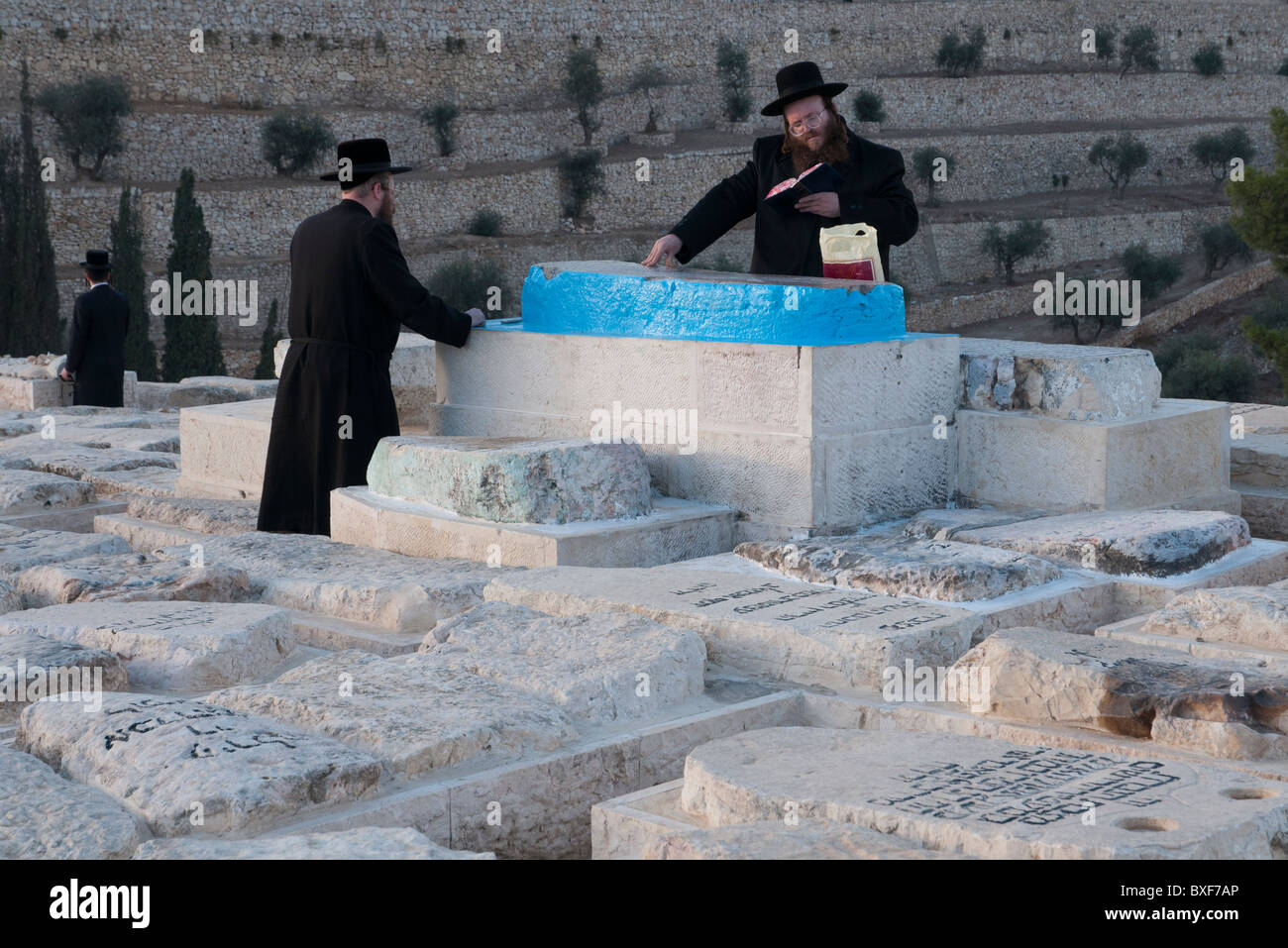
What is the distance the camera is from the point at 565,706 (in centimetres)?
291

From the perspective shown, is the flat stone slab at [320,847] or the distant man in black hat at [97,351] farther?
the distant man in black hat at [97,351]

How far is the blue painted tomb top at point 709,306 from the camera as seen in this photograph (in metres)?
4.30

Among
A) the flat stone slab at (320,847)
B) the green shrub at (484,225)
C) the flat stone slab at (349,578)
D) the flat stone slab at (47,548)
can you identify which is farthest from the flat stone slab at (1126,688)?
the green shrub at (484,225)

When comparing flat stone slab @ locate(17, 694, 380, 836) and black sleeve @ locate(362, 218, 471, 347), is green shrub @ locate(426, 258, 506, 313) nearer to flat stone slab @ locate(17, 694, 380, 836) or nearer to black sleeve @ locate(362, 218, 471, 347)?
black sleeve @ locate(362, 218, 471, 347)

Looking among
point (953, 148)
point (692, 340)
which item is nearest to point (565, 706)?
point (692, 340)

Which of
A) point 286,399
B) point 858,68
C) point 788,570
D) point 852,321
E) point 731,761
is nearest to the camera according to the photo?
point 731,761

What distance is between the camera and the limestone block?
269 cm

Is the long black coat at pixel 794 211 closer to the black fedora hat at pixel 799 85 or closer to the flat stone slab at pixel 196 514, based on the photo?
the black fedora hat at pixel 799 85

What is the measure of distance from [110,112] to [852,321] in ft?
114

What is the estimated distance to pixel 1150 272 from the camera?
131 ft

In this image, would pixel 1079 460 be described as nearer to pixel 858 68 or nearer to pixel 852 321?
pixel 852 321

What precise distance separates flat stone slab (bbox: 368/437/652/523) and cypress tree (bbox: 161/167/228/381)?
69.6ft

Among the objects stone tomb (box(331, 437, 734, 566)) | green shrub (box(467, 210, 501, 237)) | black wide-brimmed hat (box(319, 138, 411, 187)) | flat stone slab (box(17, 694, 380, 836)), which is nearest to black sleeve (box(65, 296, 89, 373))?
black wide-brimmed hat (box(319, 138, 411, 187))

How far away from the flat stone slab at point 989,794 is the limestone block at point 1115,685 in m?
0.22
